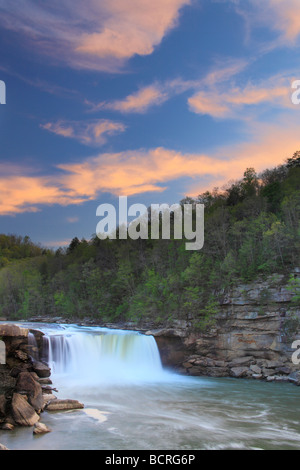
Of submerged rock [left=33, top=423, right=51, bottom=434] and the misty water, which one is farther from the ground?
submerged rock [left=33, top=423, right=51, bottom=434]

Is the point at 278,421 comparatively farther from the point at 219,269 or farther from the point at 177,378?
the point at 219,269

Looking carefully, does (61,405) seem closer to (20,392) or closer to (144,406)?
(20,392)

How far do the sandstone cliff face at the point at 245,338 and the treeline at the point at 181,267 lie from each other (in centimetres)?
147

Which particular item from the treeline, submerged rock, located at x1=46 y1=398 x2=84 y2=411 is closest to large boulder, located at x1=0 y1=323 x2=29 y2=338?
submerged rock, located at x1=46 y1=398 x2=84 y2=411

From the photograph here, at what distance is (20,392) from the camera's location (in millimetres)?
13594

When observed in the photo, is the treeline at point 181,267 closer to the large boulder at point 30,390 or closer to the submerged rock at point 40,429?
the large boulder at point 30,390

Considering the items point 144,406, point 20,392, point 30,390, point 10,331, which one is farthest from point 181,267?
point 20,392

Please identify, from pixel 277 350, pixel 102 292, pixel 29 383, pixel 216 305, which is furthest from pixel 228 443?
pixel 102 292

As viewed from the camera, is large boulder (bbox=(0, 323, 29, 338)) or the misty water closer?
the misty water

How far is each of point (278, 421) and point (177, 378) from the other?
1116cm

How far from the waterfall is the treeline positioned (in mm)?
5339

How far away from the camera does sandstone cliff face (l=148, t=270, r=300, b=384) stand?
25.2 metres

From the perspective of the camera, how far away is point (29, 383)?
1389cm

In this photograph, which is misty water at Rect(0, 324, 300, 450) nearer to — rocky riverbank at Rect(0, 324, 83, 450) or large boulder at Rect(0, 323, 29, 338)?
rocky riverbank at Rect(0, 324, 83, 450)
